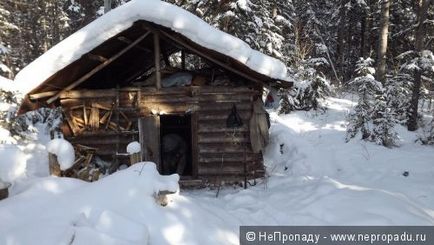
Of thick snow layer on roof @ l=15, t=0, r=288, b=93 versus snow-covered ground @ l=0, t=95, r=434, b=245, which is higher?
thick snow layer on roof @ l=15, t=0, r=288, b=93

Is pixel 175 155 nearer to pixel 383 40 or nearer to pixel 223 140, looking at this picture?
pixel 223 140

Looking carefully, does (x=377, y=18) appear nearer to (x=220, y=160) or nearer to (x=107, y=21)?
(x=220, y=160)

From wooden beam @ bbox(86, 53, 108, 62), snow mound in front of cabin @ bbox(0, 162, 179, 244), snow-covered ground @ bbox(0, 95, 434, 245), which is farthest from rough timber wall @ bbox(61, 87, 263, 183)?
snow mound in front of cabin @ bbox(0, 162, 179, 244)

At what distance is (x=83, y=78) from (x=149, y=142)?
250cm

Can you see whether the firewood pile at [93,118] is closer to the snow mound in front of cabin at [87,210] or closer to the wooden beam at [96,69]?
the wooden beam at [96,69]

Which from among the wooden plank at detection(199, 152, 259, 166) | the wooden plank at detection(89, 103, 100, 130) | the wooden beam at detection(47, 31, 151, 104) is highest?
the wooden beam at detection(47, 31, 151, 104)

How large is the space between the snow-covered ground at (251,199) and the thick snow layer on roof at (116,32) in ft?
8.12

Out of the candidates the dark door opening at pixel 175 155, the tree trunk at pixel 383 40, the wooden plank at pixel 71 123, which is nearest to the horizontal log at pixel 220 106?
the dark door opening at pixel 175 155

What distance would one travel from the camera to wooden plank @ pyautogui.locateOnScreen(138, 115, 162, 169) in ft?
34.9

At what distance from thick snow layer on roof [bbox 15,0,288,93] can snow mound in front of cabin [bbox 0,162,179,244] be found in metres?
3.77

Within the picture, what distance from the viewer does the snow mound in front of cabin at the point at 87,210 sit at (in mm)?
4707

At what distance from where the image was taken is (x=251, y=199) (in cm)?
958

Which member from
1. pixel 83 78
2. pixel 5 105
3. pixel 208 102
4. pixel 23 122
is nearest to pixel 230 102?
Answer: pixel 208 102

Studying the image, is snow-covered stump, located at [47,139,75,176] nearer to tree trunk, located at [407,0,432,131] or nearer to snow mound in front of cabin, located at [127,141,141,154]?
snow mound in front of cabin, located at [127,141,141,154]
